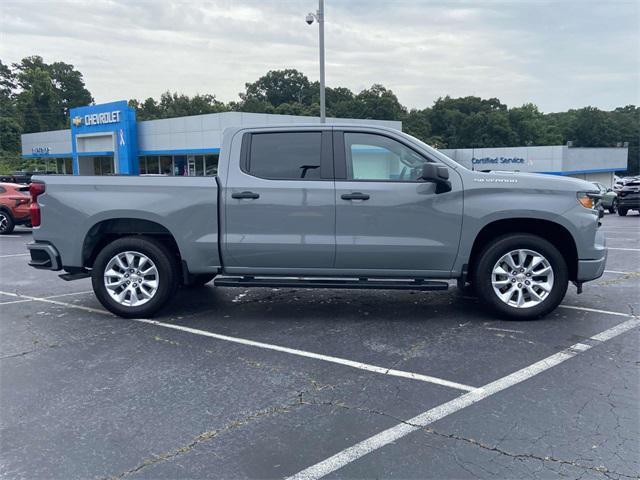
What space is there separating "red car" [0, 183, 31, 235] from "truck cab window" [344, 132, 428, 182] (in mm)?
13346

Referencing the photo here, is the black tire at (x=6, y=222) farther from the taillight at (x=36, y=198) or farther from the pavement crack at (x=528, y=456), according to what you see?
the pavement crack at (x=528, y=456)

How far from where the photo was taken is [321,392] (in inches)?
164

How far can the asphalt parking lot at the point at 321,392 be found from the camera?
322 centimetres

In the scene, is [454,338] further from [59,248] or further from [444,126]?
[444,126]

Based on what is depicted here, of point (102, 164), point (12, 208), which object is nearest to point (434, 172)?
point (12, 208)

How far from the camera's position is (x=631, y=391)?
4109mm

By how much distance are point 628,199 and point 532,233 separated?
67.8ft

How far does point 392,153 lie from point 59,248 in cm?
377

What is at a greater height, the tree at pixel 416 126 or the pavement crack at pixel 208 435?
the tree at pixel 416 126

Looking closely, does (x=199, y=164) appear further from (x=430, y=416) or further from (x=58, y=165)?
(x=430, y=416)

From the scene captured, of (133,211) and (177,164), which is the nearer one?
(133,211)

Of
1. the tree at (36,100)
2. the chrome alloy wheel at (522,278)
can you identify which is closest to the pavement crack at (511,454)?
the chrome alloy wheel at (522,278)

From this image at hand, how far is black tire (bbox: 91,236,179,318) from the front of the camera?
6094mm

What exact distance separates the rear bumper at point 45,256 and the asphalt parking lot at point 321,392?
611 millimetres
